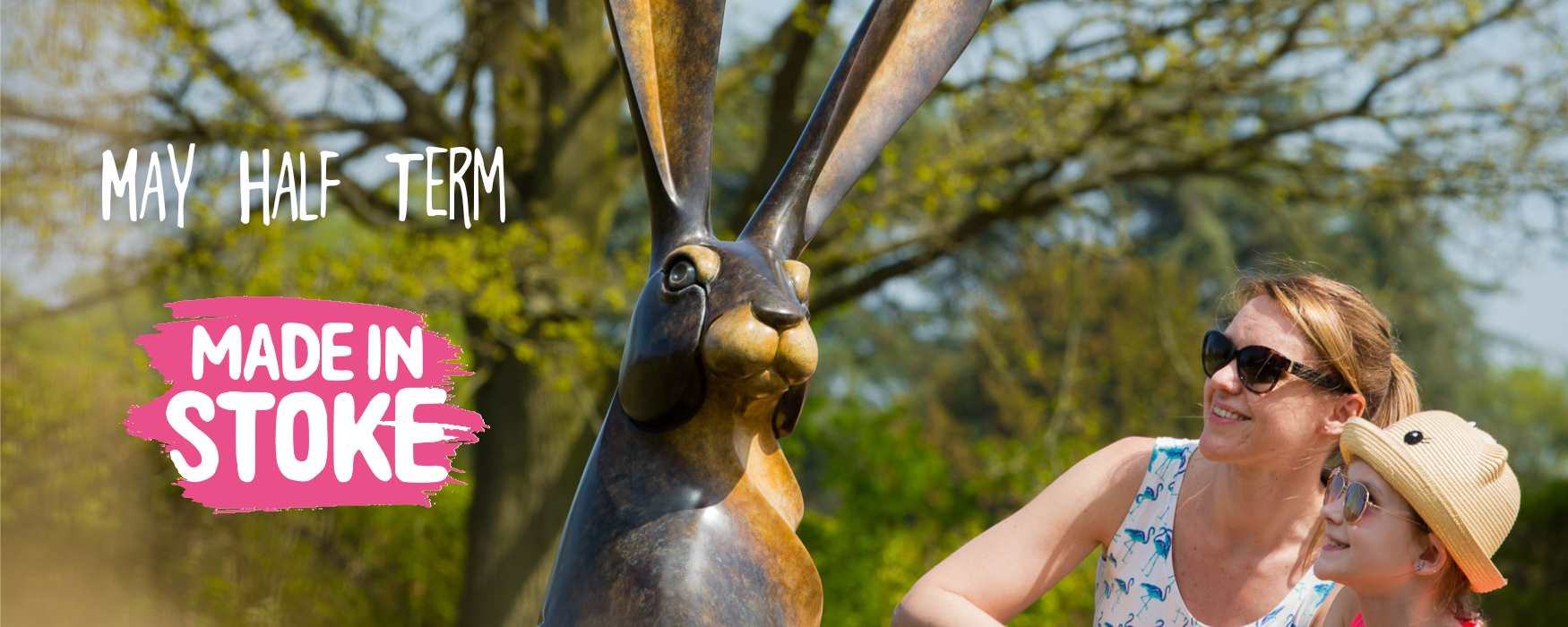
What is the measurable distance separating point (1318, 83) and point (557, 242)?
3.69 meters

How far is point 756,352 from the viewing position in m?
1.98

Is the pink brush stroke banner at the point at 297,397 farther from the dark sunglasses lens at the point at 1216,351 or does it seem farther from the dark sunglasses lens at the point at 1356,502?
the dark sunglasses lens at the point at 1356,502

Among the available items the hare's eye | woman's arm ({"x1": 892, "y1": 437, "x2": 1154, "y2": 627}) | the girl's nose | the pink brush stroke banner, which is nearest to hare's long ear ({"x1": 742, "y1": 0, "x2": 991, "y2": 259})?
the hare's eye

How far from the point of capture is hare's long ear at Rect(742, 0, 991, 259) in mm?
2186

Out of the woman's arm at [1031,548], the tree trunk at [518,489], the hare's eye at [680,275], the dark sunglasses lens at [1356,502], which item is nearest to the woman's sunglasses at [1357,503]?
the dark sunglasses lens at [1356,502]

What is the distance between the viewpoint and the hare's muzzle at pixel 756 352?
1.98 meters

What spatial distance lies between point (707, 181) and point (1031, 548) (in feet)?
2.39

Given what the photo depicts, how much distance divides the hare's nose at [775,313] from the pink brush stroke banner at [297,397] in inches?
119

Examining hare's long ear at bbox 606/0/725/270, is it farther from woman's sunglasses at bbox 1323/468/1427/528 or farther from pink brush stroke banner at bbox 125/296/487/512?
pink brush stroke banner at bbox 125/296/487/512

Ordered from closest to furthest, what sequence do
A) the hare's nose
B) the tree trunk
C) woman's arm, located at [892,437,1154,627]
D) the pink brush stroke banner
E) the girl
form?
the girl, the hare's nose, woman's arm, located at [892,437,1154,627], the pink brush stroke banner, the tree trunk

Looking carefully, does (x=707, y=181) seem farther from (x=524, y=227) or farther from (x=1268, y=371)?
(x=524, y=227)

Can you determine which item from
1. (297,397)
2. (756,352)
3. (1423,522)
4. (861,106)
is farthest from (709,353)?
(297,397)

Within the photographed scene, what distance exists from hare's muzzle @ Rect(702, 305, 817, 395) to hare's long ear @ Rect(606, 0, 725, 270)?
0.23m

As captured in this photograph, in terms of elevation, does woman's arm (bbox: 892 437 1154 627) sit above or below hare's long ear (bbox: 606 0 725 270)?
below
